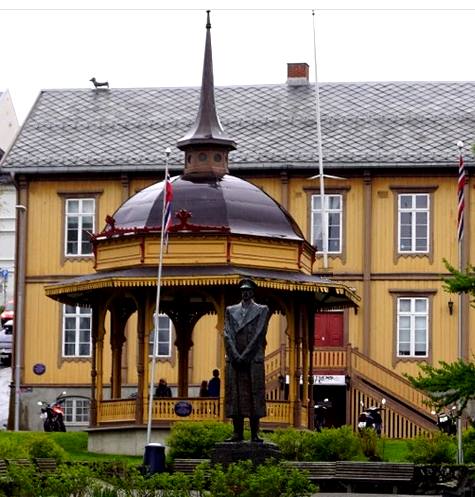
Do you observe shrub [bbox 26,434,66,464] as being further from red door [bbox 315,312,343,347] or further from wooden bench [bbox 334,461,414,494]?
red door [bbox 315,312,343,347]

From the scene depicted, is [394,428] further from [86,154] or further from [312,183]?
[86,154]

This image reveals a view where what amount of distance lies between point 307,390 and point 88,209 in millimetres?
18493

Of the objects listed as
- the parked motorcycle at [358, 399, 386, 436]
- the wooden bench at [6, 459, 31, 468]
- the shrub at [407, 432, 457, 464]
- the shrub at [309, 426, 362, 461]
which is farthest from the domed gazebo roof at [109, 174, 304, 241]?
the wooden bench at [6, 459, 31, 468]

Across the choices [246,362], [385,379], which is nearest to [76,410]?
[385,379]

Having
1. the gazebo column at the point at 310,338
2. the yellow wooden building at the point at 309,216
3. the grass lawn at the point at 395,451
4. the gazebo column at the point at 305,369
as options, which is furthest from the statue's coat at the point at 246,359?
the yellow wooden building at the point at 309,216

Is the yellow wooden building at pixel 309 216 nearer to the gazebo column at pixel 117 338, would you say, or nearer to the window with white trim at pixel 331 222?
the window with white trim at pixel 331 222

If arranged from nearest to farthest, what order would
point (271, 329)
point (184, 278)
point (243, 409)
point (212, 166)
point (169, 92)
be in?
point (243, 409) → point (184, 278) → point (212, 166) → point (271, 329) → point (169, 92)

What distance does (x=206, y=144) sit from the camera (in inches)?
1818

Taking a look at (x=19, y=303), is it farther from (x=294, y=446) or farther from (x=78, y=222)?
(x=294, y=446)

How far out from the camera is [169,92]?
67.1 meters

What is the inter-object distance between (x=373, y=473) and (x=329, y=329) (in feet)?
87.6

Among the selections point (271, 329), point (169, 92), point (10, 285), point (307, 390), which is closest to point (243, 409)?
point (307, 390)

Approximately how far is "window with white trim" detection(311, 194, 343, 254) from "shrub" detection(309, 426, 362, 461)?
22905mm

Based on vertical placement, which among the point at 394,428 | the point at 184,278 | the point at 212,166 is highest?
the point at 212,166
